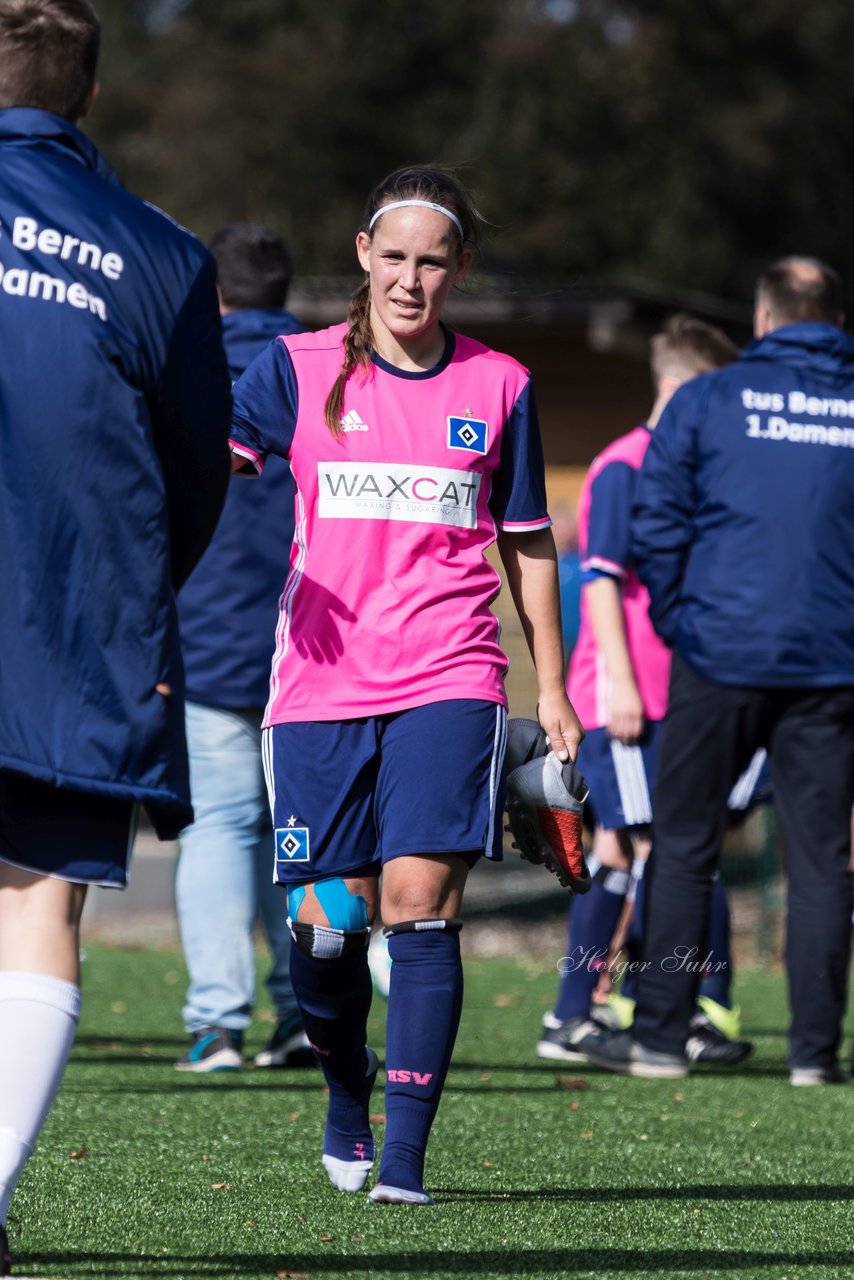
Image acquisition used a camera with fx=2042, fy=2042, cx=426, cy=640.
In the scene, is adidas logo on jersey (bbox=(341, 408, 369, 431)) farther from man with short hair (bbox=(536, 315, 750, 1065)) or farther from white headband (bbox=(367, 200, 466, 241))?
man with short hair (bbox=(536, 315, 750, 1065))

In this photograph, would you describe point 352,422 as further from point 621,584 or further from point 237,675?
point 621,584

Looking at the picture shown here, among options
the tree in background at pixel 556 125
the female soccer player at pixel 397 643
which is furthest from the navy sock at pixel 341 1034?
the tree in background at pixel 556 125

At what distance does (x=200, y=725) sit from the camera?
21.4ft

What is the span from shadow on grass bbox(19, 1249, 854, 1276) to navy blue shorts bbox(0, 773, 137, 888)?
68 centimetres

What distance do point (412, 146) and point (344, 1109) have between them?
26.3 metres

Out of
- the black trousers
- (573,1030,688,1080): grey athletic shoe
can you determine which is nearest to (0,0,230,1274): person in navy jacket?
the black trousers

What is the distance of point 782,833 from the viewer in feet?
20.7

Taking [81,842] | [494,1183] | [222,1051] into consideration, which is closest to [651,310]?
[222,1051]

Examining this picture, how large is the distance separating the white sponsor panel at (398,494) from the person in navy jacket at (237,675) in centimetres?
231

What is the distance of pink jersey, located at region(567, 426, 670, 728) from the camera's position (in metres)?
6.97

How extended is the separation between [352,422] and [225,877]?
103 inches

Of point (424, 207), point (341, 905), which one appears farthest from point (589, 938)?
point (424, 207)

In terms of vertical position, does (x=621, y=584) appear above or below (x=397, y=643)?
above

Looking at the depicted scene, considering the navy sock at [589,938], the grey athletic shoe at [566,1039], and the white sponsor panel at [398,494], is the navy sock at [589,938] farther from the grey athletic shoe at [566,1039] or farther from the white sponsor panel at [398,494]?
the white sponsor panel at [398,494]
